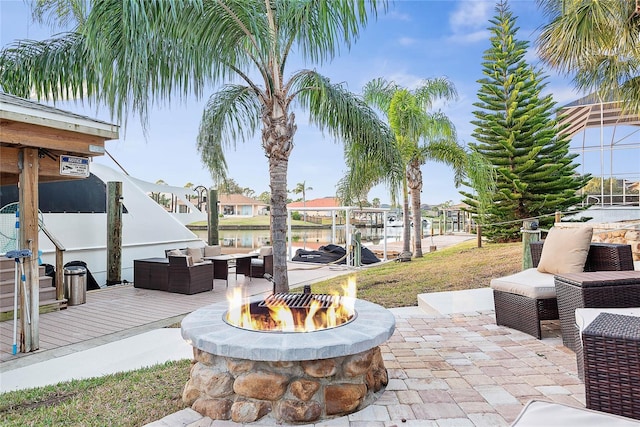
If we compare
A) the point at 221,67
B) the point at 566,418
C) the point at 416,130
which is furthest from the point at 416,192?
the point at 566,418

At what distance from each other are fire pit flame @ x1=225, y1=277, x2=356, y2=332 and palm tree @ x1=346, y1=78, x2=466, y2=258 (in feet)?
20.7

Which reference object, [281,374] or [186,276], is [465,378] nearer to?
[281,374]

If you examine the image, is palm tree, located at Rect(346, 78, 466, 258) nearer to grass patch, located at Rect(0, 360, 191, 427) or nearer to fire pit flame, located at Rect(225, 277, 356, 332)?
fire pit flame, located at Rect(225, 277, 356, 332)

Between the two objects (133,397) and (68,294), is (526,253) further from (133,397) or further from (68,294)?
(68,294)

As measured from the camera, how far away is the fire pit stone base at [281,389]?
213cm

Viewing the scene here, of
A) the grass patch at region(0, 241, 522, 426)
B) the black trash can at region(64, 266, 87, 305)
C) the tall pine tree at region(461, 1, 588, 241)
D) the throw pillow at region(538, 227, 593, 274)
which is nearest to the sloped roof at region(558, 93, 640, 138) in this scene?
the tall pine tree at region(461, 1, 588, 241)

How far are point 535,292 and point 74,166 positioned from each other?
4938mm

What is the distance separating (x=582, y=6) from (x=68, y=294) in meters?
9.28

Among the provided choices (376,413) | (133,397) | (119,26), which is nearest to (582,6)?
(119,26)

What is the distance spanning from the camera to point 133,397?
2572 millimetres

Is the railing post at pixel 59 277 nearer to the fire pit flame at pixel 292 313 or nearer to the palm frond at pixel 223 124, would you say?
the palm frond at pixel 223 124

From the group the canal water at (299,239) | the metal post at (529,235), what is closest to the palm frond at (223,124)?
the metal post at (529,235)

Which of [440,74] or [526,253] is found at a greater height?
[440,74]

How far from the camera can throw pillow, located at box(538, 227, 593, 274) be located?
3498mm
